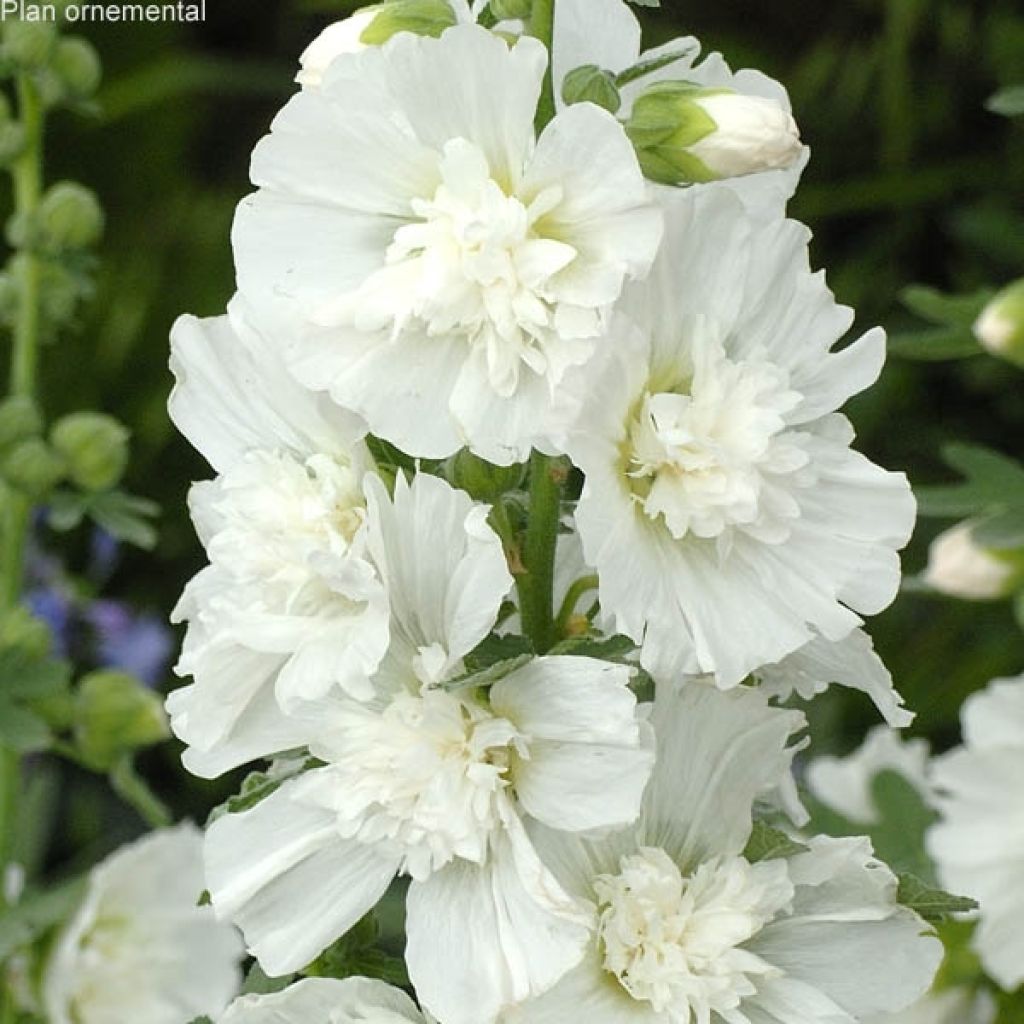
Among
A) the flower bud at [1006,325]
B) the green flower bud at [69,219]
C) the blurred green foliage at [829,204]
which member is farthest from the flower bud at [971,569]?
the blurred green foliage at [829,204]

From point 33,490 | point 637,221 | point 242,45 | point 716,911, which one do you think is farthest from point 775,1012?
point 242,45

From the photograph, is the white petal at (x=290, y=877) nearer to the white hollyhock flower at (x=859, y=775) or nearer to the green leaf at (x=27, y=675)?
the green leaf at (x=27, y=675)

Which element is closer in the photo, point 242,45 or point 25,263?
point 25,263

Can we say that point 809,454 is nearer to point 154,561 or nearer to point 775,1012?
point 775,1012

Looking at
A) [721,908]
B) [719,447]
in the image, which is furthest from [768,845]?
[719,447]

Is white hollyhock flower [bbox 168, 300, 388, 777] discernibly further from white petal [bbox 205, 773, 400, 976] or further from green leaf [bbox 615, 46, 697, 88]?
green leaf [bbox 615, 46, 697, 88]

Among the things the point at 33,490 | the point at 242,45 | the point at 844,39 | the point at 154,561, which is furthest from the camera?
the point at 242,45

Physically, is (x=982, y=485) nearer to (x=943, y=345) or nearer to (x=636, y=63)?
(x=943, y=345)
